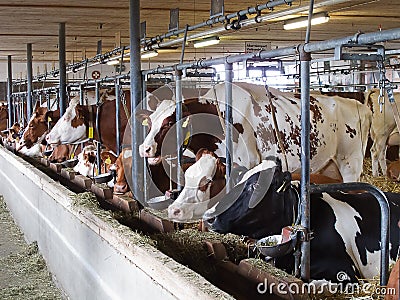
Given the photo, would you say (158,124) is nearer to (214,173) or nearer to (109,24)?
(214,173)

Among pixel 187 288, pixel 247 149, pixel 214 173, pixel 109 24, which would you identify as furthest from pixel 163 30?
pixel 187 288

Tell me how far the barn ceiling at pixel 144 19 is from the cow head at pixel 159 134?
8.40 ft

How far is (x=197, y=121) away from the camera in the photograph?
595cm

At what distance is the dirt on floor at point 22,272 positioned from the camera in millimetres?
5078

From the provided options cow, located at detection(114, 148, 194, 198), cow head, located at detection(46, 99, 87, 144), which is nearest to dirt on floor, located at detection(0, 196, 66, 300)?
cow, located at detection(114, 148, 194, 198)

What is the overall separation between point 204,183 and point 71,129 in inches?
172

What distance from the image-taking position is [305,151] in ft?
9.64

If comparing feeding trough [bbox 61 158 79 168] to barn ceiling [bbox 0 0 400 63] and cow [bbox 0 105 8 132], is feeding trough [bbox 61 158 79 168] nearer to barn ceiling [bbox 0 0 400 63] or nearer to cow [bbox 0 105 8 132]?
barn ceiling [bbox 0 0 400 63]

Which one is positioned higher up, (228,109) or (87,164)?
(228,109)

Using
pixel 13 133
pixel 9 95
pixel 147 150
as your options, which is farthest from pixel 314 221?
pixel 9 95

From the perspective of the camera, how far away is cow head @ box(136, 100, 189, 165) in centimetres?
571

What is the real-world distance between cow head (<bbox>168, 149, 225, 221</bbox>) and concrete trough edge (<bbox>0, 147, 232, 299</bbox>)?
2.51 feet

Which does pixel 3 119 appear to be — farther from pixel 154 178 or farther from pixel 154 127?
pixel 154 127

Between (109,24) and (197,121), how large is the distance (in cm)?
618
